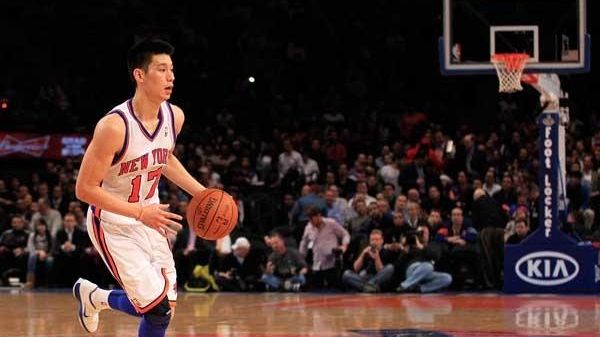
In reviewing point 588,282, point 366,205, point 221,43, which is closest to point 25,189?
point 366,205

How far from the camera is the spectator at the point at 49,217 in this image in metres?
17.0

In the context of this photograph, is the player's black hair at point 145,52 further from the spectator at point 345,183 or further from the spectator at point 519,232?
the spectator at point 345,183

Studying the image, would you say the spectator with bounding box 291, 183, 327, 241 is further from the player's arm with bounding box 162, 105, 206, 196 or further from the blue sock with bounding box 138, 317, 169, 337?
the blue sock with bounding box 138, 317, 169, 337

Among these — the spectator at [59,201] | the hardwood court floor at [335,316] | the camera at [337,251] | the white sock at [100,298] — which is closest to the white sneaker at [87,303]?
the white sock at [100,298]

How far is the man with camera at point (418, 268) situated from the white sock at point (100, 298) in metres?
7.55

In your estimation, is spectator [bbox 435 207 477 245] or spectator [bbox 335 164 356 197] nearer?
spectator [bbox 435 207 477 245]

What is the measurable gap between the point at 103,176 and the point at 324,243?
8.78 m

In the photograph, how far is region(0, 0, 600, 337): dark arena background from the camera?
1327 centimetres

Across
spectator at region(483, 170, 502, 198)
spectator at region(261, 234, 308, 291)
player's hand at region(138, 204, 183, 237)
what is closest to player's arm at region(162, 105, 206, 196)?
player's hand at region(138, 204, 183, 237)

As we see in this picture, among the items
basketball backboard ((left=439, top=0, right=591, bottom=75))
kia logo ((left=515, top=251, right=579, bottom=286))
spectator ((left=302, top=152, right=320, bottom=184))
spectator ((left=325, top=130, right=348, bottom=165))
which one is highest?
basketball backboard ((left=439, top=0, right=591, bottom=75))

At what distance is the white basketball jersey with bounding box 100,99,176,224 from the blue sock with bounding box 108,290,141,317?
59 centimetres

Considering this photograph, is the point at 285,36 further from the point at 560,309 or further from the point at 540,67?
the point at 560,309

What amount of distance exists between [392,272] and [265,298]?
1.79 m

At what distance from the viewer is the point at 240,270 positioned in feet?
51.3
